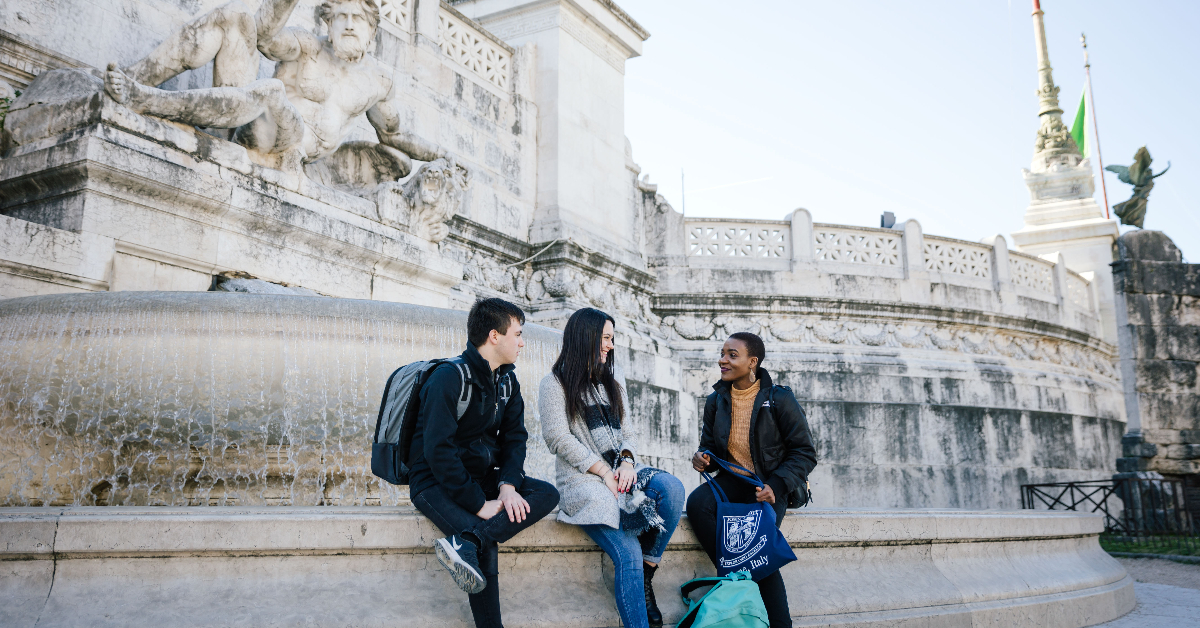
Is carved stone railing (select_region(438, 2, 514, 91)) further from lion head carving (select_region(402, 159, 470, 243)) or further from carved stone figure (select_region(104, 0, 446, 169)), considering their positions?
lion head carving (select_region(402, 159, 470, 243))

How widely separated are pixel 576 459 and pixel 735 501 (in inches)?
36.3

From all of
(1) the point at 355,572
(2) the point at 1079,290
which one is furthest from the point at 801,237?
(1) the point at 355,572

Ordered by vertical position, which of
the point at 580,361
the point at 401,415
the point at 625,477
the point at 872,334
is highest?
the point at 872,334

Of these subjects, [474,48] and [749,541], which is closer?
[749,541]

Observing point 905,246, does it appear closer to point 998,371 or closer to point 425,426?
point 998,371

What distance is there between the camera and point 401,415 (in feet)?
11.4

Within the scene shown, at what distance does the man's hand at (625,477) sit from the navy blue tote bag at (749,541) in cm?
45

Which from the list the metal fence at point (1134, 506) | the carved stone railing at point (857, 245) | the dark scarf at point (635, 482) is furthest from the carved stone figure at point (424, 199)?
the metal fence at point (1134, 506)

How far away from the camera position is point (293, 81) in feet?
22.4

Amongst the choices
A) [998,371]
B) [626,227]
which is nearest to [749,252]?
[626,227]

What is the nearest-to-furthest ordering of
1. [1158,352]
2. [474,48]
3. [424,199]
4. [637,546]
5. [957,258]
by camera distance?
[637,546] < [424,199] < [474,48] < [957,258] < [1158,352]

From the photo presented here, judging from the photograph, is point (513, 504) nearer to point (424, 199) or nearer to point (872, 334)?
point (424, 199)

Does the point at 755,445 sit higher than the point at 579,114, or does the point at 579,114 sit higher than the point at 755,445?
the point at 579,114

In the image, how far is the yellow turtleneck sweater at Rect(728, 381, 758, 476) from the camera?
14.1 feet
